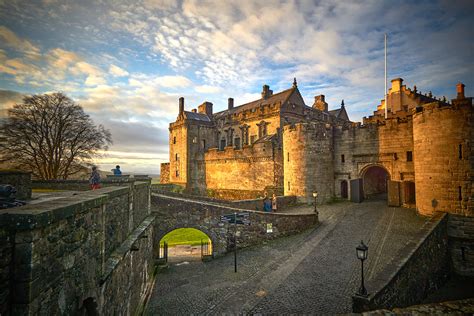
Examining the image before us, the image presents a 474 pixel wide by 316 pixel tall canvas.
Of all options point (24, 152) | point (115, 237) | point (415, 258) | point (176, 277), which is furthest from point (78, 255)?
point (24, 152)

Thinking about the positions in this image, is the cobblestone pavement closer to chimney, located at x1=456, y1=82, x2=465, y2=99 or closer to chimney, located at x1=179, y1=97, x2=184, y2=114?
chimney, located at x1=456, y1=82, x2=465, y2=99

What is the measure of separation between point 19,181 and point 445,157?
784 inches

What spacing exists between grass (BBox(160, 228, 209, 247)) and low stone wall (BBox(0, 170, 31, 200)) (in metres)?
13.3

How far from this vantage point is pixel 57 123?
62.3 ft

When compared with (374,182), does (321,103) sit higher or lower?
higher

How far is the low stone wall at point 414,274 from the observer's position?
22.2ft

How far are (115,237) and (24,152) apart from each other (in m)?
16.7

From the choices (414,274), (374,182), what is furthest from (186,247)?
(374,182)

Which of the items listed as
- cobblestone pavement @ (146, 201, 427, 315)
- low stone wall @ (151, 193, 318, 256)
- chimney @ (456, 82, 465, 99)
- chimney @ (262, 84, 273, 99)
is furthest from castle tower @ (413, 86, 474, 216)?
chimney @ (262, 84, 273, 99)

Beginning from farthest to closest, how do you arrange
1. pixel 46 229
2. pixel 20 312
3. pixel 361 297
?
pixel 361 297 < pixel 46 229 < pixel 20 312

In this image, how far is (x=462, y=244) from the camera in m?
12.4

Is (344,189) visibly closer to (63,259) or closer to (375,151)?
(375,151)

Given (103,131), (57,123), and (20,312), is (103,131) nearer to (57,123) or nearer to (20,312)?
(57,123)

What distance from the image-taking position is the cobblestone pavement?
26.2 ft
